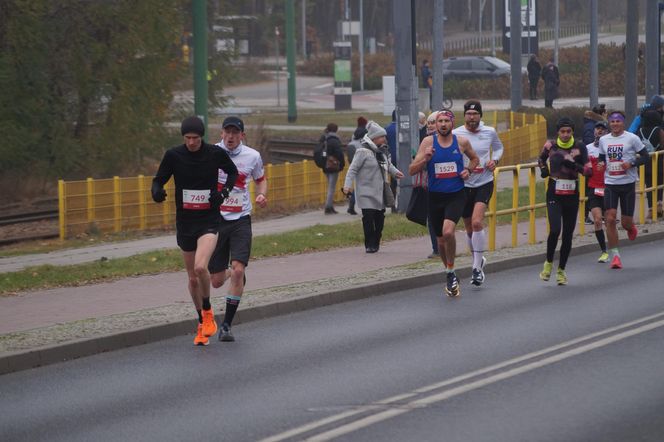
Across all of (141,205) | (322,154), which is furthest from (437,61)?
(141,205)

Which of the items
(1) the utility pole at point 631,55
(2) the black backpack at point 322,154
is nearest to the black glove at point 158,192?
(2) the black backpack at point 322,154

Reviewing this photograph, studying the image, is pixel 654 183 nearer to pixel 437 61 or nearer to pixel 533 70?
pixel 437 61

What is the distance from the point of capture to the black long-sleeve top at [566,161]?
610 inches

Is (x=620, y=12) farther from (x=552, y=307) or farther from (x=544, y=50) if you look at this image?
(x=552, y=307)

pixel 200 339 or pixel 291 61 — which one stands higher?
pixel 291 61

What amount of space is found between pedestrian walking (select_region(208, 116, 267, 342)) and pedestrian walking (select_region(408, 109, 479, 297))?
259cm

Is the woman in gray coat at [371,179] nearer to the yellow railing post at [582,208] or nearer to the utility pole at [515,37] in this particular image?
the yellow railing post at [582,208]

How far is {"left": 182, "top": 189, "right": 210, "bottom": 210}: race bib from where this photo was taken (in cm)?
1195

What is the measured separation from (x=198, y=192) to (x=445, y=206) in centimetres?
386

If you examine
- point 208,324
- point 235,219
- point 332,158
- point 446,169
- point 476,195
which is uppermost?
point 446,169

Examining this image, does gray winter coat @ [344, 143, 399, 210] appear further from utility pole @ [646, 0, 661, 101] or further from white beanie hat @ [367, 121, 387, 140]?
utility pole @ [646, 0, 661, 101]

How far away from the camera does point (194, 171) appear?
39.1 feet

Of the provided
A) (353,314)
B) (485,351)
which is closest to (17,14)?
(353,314)

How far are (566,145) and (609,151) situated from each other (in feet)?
7.98
